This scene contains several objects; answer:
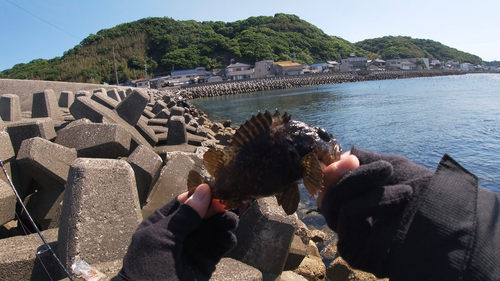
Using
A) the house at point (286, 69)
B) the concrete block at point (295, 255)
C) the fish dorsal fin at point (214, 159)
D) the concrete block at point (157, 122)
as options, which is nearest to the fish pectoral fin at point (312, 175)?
the fish dorsal fin at point (214, 159)

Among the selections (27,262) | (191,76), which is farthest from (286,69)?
(27,262)

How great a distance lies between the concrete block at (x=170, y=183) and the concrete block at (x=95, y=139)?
110cm

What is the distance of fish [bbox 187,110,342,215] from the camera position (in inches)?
68.8

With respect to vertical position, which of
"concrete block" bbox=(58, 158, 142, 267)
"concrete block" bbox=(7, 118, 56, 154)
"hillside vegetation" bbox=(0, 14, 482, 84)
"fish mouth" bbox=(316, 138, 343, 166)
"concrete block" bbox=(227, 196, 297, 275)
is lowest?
"concrete block" bbox=(227, 196, 297, 275)

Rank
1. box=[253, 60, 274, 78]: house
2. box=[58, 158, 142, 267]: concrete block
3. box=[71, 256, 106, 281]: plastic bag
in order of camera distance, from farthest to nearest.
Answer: box=[253, 60, 274, 78]: house
box=[58, 158, 142, 267]: concrete block
box=[71, 256, 106, 281]: plastic bag

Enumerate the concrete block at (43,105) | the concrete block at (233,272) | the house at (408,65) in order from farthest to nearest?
the house at (408,65) < the concrete block at (43,105) < the concrete block at (233,272)

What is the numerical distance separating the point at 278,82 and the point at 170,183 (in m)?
72.0

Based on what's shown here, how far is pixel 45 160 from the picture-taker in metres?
4.16

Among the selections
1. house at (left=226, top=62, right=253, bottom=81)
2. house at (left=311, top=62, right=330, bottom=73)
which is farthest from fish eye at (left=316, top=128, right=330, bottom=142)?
house at (left=311, top=62, right=330, bottom=73)

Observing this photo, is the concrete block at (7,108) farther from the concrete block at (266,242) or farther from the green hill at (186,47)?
the green hill at (186,47)

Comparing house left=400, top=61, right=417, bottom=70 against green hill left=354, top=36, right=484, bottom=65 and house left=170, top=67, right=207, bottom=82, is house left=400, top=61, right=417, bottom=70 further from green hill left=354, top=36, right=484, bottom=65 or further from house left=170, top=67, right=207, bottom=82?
house left=170, top=67, right=207, bottom=82

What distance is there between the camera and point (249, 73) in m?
92.0

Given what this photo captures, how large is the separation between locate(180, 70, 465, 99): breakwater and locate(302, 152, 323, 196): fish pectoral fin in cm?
6027

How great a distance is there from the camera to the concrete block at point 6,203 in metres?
3.44
